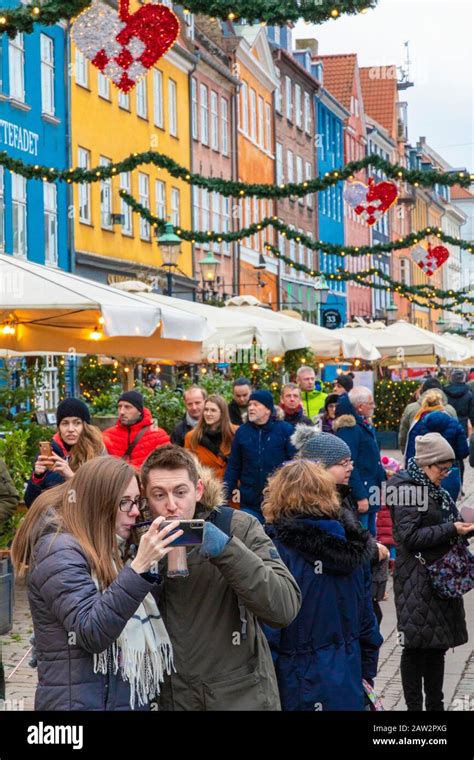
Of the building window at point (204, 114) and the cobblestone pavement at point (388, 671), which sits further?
the building window at point (204, 114)

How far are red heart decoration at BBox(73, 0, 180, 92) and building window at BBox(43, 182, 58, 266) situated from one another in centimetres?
1419

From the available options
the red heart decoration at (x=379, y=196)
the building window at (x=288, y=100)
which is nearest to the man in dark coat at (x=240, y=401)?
the red heart decoration at (x=379, y=196)

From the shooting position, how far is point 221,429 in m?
11.1

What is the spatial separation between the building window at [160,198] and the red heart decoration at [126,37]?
72.2 ft

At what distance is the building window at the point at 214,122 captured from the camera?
40688 millimetres

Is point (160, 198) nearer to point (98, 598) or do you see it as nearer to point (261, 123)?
point (261, 123)

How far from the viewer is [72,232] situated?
28219 mm

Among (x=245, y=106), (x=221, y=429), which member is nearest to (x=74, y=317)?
(x=221, y=429)

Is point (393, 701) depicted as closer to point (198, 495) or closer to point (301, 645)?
point (301, 645)

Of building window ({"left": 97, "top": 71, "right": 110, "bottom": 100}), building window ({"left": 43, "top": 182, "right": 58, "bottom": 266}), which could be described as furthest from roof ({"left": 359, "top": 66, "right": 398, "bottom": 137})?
building window ({"left": 43, "top": 182, "right": 58, "bottom": 266})

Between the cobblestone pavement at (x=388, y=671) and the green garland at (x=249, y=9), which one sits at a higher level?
the green garland at (x=249, y=9)

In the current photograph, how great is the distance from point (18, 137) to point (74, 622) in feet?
74.3

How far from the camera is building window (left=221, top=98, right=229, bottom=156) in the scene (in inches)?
1655

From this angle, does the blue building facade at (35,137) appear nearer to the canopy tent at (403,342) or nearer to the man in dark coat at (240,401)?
the canopy tent at (403,342)
